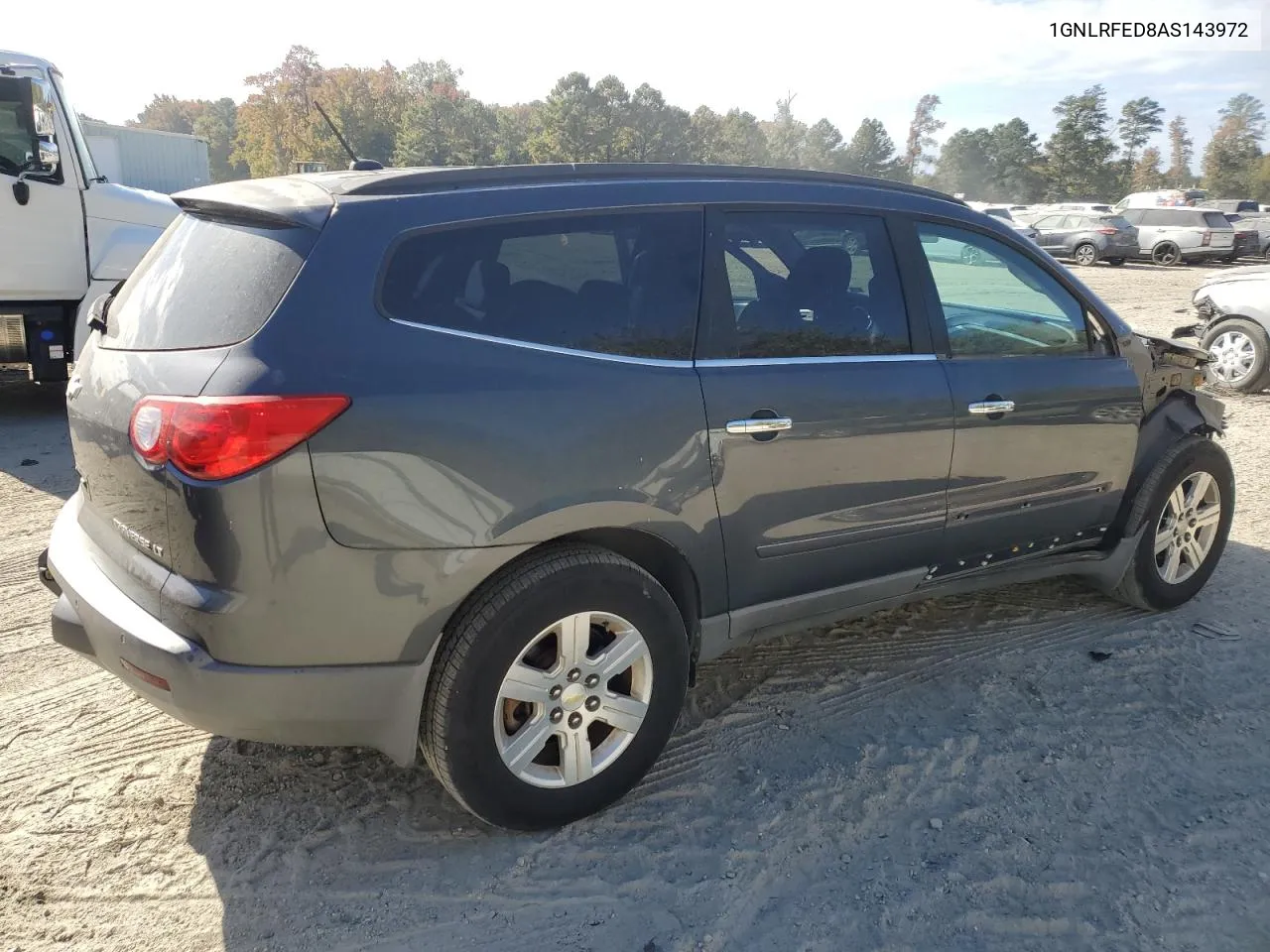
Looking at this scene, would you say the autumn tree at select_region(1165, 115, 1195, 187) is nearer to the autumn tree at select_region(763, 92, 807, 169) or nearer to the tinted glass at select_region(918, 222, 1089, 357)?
the autumn tree at select_region(763, 92, 807, 169)

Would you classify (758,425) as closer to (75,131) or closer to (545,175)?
(545,175)

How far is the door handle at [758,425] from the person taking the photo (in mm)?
2951

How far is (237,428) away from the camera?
228cm

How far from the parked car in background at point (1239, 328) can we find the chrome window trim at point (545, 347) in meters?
8.81

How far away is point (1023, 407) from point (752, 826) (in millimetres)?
1899

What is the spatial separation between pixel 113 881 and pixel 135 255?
21.6 feet

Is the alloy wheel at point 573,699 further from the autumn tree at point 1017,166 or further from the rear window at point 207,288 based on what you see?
the autumn tree at point 1017,166

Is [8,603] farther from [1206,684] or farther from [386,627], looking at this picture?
[1206,684]

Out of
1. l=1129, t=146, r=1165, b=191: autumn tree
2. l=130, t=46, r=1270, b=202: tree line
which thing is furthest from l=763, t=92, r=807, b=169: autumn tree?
l=1129, t=146, r=1165, b=191: autumn tree

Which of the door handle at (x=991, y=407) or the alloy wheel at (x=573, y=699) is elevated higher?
the door handle at (x=991, y=407)

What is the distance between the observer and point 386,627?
2482 millimetres

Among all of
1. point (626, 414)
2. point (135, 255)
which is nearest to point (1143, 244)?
point (135, 255)

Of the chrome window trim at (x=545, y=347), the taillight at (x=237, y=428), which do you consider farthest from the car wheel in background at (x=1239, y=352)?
the taillight at (x=237, y=428)

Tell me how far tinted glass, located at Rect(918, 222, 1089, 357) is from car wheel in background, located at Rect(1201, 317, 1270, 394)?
7041 millimetres
